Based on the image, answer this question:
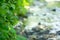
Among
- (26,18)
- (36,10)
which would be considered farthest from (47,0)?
(26,18)

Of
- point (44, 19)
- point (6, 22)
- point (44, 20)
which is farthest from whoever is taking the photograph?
point (44, 19)

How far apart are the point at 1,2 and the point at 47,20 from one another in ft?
17.0

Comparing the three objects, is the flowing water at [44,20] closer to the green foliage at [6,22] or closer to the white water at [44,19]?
the white water at [44,19]

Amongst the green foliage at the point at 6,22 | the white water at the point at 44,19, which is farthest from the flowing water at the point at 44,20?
the green foliage at the point at 6,22

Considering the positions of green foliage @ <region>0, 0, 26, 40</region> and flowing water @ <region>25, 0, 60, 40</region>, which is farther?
flowing water @ <region>25, 0, 60, 40</region>

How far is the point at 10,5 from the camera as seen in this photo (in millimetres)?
5031

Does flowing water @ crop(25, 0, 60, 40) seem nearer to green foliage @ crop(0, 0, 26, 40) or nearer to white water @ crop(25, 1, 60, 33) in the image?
white water @ crop(25, 1, 60, 33)

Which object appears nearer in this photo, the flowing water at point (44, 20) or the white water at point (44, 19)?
the flowing water at point (44, 20)

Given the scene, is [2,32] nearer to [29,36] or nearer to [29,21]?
[29,36]

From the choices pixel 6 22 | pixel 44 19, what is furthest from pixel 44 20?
pixel 6 22

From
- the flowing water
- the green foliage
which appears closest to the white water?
the flowing water

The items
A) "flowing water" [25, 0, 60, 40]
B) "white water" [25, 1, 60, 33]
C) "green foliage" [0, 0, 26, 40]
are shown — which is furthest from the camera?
"white water" [25, 1, 60, 33]

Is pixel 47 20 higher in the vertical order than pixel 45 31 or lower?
higher

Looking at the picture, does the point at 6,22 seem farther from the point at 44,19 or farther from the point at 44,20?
the point at 44,19
